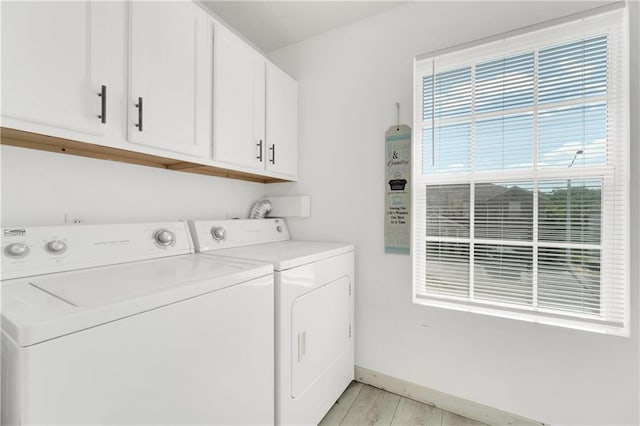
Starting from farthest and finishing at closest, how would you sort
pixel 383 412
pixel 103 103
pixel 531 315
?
pixel 383 412 < pixel 531 315 < pixel 103 103

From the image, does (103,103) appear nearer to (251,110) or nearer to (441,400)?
(251,110)

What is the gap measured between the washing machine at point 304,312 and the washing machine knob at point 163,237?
0.16 m

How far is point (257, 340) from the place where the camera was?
1.18 meters

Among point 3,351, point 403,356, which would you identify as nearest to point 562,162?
point 403,356

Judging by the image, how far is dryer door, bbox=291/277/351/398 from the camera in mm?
1401

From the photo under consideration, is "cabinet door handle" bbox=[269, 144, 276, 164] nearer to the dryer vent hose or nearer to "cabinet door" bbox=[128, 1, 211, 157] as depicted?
the dryer vent hose

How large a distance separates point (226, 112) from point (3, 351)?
1.35m

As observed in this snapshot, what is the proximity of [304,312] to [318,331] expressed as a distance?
8.2 inches

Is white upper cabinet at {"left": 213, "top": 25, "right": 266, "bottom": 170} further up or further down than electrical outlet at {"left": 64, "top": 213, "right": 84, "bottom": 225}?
further up

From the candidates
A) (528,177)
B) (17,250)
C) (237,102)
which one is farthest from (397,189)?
(17,250)

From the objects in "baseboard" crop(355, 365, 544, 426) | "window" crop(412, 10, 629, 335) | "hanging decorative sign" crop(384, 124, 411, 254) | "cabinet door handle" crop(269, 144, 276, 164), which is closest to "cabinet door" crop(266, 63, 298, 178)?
"cabinet door handle" crop(269, 144, 276, 164)

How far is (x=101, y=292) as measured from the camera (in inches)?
32.6

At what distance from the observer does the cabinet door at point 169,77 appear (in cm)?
123

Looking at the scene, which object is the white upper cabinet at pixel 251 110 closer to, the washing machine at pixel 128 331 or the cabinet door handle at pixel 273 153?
the cabinet door handle at pixel 273 153
